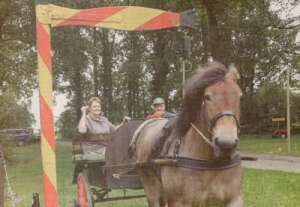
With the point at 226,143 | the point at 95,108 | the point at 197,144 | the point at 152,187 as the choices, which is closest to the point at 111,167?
the point at 152,187

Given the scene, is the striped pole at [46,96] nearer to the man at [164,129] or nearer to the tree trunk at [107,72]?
the man at [164,129]

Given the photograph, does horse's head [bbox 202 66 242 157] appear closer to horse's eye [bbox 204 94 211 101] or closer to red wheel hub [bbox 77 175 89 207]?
horse's eye [bbox 204 94 211 101]

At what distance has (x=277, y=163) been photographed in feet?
66.1

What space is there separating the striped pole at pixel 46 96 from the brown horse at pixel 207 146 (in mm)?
1341

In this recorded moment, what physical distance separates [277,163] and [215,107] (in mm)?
15514

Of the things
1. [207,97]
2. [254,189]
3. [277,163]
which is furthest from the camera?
[277,163]

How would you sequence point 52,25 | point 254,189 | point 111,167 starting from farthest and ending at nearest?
1. point 254,189
2. point 111,167
3. point 52,25

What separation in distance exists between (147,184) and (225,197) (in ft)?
6.68

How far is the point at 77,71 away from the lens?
3541cm

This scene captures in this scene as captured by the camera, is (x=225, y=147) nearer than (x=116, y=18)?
No

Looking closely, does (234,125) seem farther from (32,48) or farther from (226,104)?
(32,48)

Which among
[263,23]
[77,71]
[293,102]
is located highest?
[263,23]

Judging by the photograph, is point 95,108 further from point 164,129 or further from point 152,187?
point 164,129

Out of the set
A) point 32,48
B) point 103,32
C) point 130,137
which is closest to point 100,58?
point 103,32
